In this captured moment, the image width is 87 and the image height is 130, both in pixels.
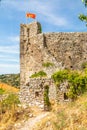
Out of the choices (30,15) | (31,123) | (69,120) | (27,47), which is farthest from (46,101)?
(30,15)

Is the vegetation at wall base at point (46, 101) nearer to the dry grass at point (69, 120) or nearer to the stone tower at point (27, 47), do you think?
the dry grass at point (69, 120)

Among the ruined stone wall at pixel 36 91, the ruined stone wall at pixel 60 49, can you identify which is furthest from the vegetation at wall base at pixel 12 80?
the ruined stone wall at pixel 36 91

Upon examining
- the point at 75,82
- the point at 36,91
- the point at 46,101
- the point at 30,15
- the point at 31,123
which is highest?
the point at 30,15

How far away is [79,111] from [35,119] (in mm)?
3087

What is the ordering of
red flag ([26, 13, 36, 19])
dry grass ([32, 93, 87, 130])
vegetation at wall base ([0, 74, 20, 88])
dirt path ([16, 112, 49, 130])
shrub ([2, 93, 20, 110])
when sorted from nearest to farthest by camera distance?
1. dry grass ([32, 93, 87, 130])
2. dirt path ([16, 112, 49, 130])
3. shrub ([2, 93, 20, 110])
4. red flag ([26, 13, 36, 19])
5. vegetation at wall base ([0, 74, 20, 88])

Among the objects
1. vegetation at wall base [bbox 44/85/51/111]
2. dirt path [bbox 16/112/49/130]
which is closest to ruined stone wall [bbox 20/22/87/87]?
vegetation at wall base [bbox 44/85/51/111]

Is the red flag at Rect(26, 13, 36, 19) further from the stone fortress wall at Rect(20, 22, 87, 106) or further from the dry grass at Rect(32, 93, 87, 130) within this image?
the dry grass at Rect(32, 93, 87, 130)

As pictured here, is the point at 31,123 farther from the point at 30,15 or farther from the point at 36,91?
the point at 30,15

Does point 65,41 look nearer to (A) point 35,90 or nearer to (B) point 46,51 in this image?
(B) point 46,51

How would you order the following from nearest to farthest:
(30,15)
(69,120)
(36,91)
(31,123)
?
1. (69,120)
2. (31,123)
3. (36,91)
4. (30,15)

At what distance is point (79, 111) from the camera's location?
1409 cm

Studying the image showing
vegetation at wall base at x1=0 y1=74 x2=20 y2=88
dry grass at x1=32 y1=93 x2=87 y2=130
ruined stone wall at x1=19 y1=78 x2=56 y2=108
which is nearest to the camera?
dry grass at x1=32 y1=93 x2=87 y2=130

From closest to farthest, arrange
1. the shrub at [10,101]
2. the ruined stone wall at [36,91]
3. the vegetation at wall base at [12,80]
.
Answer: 1. the shrub at [10,101]
2. the ruined stone wall at [36,91]
3. the vegetation at wall base at [12,80]

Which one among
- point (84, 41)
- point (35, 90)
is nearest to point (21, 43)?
point (84, 41)
